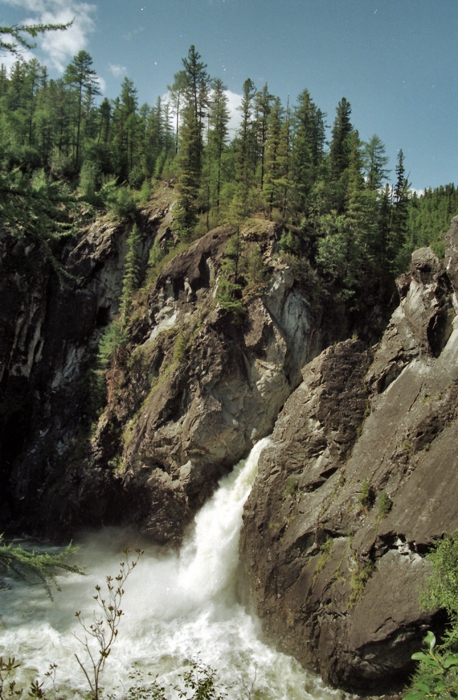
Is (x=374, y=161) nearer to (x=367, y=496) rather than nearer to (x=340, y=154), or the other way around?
(x=340, y=154)

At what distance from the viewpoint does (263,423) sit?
2034 centimetres

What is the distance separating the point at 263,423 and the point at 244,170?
51.3 feet

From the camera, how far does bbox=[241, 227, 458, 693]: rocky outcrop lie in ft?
37.6

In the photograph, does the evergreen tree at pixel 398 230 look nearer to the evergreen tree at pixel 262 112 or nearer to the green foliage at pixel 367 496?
the evergreen tree at pixel 262 112

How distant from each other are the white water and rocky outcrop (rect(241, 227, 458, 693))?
3.27 feet

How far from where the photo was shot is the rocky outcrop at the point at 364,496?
452 inches

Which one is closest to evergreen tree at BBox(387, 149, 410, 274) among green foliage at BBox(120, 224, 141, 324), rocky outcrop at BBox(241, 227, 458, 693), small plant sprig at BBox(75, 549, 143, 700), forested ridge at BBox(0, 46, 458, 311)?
forested ridge at BBox(0, 46, 458, 311)

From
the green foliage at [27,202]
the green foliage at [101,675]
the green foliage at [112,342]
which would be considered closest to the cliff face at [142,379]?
the green foliage at [112,342]

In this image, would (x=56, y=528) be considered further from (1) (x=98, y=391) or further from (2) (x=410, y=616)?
(2) (x=410, y=616)

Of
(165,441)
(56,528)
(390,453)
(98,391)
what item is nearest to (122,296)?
(98,391)

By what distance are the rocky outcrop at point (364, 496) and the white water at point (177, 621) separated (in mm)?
998

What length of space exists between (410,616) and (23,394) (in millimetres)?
24758

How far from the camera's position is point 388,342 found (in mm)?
15930

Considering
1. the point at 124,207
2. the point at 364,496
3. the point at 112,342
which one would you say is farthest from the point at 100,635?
the point at 124,207
